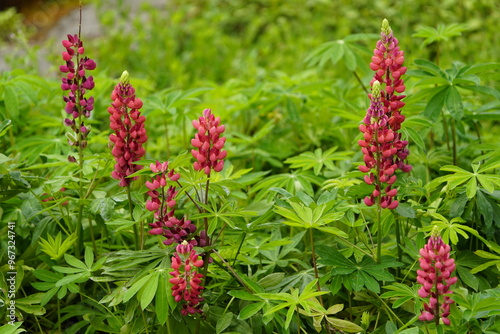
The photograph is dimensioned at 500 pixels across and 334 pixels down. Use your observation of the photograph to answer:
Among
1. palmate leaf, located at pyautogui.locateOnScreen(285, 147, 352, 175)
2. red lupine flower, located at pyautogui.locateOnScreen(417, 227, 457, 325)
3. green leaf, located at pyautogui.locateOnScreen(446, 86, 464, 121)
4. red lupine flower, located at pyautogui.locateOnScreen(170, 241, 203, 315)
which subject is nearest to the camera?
red lupine flower, located at pyautogui.locateOnScreen(417, 227, 457, 325)

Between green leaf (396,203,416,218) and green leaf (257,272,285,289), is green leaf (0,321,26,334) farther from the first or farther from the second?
green leaf (396,203,416,218)

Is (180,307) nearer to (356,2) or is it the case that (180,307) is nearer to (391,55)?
(391,55)

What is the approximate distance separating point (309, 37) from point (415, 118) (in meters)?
3.97

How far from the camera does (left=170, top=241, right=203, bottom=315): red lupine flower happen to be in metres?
1.88

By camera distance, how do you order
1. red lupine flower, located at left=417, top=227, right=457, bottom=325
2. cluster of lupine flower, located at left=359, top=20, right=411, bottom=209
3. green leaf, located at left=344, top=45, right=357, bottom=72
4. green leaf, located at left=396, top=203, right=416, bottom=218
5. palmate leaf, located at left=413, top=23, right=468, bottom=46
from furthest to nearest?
green leaf, located at left=344, top=45, right=357, bottom=72 < palmate leaf, located at left=413, top=23, right=468, bottom=46 < green leaf, located at left=396, top=203, right=416, bottom=218 < cluster of lupine flower, located at left=359, top=20, right=411, bottom=209 < red lupine flower, located at left=417, top=227, right=457, bottom=325

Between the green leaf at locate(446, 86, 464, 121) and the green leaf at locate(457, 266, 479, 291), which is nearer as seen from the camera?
the green leaf at locate(457, 266, 479, 291)

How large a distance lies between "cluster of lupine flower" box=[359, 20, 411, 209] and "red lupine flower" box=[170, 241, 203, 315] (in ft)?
2.09

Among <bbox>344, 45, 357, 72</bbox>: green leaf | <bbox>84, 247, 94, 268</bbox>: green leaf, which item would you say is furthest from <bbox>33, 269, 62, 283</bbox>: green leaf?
<bbox>344, 45, 357, 72</bbox>: green leaf

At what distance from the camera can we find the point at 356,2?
6.99 meters

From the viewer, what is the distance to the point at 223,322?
209cm

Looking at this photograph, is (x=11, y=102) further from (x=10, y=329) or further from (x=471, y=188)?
(x=471, y=188)

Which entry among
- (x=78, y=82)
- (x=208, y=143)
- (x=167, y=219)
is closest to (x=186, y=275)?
(x=167, y=219)

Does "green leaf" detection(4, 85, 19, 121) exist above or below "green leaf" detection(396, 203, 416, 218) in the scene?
above

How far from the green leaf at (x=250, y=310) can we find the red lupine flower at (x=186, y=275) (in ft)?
0.55
